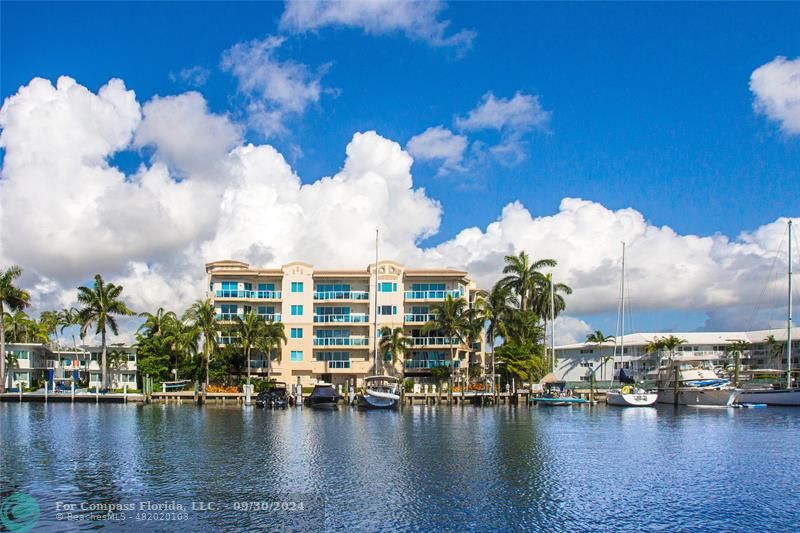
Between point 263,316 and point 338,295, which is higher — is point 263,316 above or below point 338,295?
below

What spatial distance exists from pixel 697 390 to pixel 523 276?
25.3 metres

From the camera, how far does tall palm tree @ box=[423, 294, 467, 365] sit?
88.7m

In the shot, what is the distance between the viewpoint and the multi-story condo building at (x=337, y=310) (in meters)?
97.1

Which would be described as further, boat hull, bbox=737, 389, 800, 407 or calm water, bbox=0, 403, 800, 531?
boat hull, bbox=737, 389, 800, 407

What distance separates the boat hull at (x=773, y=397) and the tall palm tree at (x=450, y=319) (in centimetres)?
3617

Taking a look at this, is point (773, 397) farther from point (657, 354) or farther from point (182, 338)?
point (182, 338)

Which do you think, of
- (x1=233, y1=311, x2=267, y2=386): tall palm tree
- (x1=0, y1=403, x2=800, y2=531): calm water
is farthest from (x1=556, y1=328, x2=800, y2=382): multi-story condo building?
(x1=0, y1=403, x2=800, y2=531): calm water

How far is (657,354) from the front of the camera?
134m

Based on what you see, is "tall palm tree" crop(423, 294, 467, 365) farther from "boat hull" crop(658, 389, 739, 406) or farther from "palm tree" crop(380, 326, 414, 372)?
"boat hull" crop(658, 389, 739, 406)

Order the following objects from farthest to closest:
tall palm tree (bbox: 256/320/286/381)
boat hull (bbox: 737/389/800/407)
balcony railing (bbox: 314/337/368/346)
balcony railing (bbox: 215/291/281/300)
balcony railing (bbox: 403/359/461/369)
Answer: balcony railing (bbox: 215/291/281/300) → balcony railing (bbox: 314/337/368/346) → balcony railing (bbox: 403/359/461/369) → tall palm tree (bbox: 256/320/286/381) → boat hull (bbox: 737/389/800/407)

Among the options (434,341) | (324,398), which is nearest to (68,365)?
(324,398)

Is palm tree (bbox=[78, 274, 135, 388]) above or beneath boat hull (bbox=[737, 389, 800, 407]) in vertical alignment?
above

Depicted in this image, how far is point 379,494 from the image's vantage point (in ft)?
101

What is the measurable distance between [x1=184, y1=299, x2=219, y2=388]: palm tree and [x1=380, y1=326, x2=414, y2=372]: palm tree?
2073 centimetres
